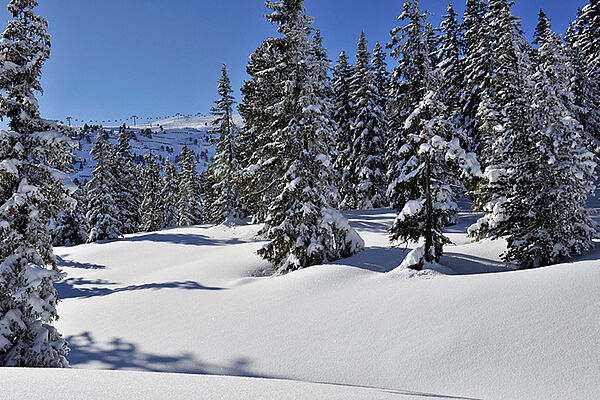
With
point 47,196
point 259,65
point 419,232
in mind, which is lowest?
point 419,232

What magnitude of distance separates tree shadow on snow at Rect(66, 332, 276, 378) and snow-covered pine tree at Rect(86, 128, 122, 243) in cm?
2370

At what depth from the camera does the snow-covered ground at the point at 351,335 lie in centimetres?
597

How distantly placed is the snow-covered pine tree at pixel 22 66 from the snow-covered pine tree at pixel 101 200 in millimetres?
25779

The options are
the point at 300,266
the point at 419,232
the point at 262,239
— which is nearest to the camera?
the point at 419,232

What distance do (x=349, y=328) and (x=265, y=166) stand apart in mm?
9978

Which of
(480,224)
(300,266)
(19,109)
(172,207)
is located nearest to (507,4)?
(480,224)

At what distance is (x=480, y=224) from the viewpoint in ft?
57.8

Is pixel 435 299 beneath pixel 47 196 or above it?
beneath

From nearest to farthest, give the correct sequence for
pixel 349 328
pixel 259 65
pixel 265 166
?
1. pixel 349 328
2. pixel 265 166
3. pixel 259 65

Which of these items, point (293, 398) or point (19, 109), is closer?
point (293, 398)

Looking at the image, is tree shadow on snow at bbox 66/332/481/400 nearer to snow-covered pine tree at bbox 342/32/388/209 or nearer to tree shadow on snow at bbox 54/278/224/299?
tree shadow on snow at bbox 54/278/224/299

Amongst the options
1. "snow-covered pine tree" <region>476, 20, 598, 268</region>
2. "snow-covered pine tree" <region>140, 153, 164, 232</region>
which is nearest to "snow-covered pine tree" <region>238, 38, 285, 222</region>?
"snow-covered pine tree" <region>476, 20, 598, 268</region>

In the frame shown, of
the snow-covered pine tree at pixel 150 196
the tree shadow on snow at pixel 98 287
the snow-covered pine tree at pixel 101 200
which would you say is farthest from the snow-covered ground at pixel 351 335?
the snow-covered pine tree at pixel 150 196

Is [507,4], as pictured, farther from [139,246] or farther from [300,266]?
[139,246]
